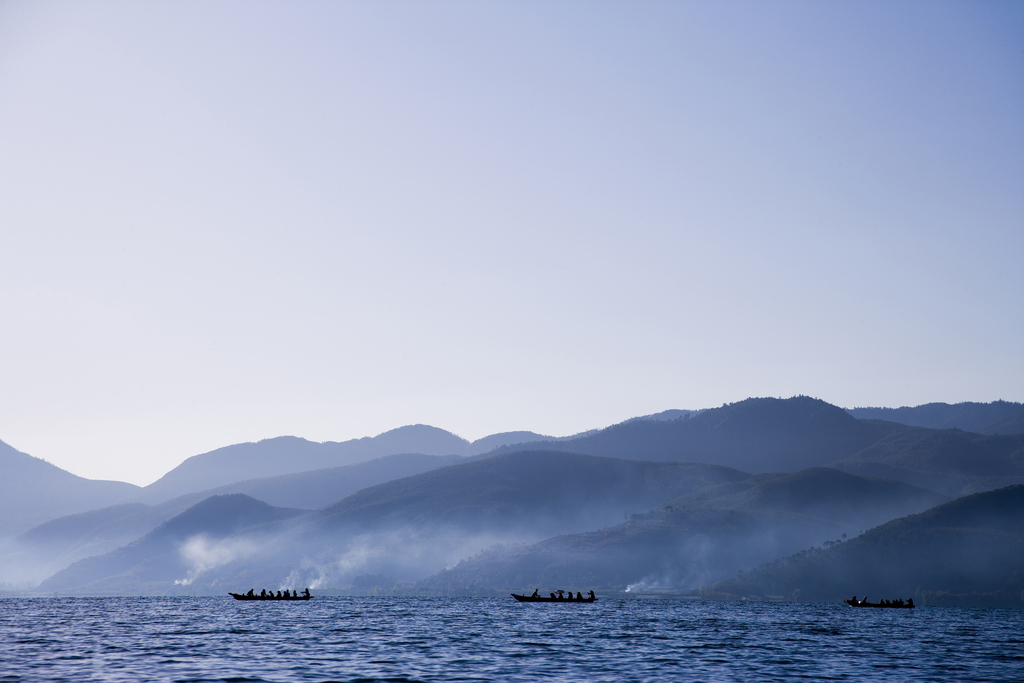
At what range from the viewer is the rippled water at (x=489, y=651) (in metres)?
77.4

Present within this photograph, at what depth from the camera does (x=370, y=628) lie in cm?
13662

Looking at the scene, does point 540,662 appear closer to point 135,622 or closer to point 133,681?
point 133,681

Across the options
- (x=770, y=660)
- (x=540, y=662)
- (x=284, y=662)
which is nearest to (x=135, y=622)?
(x=284, y=662)

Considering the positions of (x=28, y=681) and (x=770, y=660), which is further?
(x=770, y=660)

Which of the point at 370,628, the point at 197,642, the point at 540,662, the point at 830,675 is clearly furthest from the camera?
the point at 370,628

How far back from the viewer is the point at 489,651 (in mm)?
97375

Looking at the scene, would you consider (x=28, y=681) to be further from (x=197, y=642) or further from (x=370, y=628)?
(x=370, y=628)

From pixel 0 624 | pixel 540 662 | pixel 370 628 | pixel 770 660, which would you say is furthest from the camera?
pixel 0 624

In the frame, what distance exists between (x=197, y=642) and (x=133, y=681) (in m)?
38.0

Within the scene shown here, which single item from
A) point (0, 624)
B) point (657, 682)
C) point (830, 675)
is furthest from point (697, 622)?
point (0, 624)

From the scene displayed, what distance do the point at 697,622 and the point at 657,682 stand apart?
10414cm

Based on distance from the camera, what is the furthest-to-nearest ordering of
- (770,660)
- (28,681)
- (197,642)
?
(197,642)
(770,660)
(28,681)

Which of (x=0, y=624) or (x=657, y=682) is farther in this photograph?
(x=0, y=624)

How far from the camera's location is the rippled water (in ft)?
254
